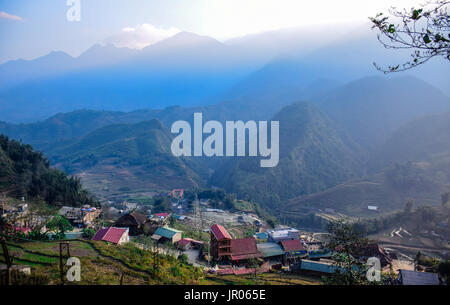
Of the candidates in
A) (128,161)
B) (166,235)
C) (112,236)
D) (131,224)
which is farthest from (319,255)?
(128,161)

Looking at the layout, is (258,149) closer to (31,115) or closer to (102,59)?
(31,115)

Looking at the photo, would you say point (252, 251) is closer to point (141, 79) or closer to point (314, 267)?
point (314, 267)

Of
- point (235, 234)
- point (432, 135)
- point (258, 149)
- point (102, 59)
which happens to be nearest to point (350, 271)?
point (235, 234)

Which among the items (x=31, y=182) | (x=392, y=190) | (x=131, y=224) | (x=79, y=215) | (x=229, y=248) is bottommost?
(x=392, y=190)

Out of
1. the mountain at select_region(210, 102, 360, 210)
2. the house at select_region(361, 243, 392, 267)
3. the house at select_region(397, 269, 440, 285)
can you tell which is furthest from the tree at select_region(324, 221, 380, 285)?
the mountain at select_region(210, 102, 360, 210)

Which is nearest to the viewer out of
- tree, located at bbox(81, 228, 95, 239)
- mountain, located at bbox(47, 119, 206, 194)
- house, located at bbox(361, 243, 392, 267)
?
tree, located at bbox(81, 228, 95, 239)

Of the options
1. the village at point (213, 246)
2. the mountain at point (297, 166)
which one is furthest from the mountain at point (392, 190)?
the village at point (213, 246)

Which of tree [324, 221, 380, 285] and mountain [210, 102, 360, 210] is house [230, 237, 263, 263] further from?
mountain [210, 102, 360, 210]
